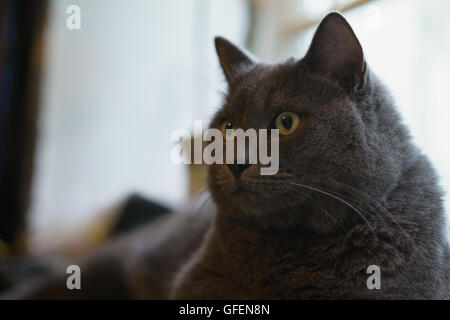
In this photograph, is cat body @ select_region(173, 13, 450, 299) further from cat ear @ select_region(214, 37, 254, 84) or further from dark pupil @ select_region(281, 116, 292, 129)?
cat ear @ select_region(214, 37, 254, 84)

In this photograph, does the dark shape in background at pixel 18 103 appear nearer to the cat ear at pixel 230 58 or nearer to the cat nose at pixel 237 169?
the cat ear at pixel 230 58

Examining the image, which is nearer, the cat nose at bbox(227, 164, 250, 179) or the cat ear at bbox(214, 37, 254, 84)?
the cat nose at bbox(227, 164, 250, 179)

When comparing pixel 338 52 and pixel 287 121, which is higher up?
pixel 338 52

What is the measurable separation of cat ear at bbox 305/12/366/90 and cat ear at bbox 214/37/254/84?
0.79ft

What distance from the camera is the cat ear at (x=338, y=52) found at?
2.46 ft

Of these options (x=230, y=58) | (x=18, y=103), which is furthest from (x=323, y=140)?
(x=18, y=103)

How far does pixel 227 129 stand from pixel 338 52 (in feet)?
1.01

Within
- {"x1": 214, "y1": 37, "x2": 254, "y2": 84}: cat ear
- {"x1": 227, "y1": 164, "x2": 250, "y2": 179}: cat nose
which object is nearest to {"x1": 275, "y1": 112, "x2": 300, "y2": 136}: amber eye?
{"x1": 227, "y1": 164, "x2": 250, "y2": 179}: cat nose

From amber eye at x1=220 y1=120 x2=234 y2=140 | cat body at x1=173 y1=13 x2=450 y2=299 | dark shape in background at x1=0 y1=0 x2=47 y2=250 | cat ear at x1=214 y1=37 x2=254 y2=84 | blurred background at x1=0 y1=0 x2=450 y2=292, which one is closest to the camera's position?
cat body at x1=173 y1=13 x2=450 y2=299

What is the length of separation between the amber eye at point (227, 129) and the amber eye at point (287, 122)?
12 cm

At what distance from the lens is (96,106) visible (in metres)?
2.85

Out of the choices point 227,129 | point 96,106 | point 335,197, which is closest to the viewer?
point 335,197

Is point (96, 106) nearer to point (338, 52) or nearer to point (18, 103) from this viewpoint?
point (18, 103)

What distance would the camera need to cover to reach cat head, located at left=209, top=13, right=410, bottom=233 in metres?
0.73
